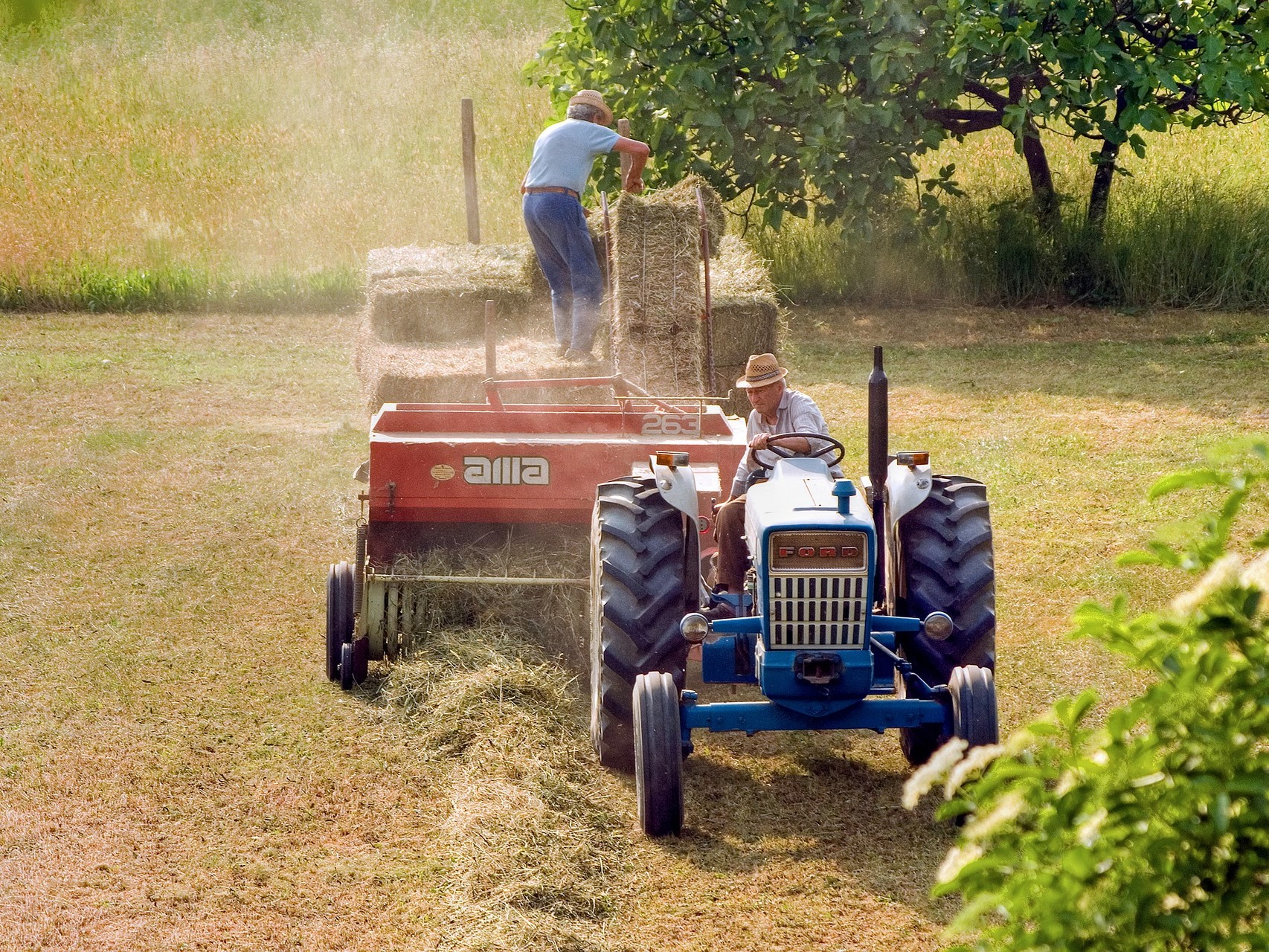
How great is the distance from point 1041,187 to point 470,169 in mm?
6008

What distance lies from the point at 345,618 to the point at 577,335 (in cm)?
Answer: 356

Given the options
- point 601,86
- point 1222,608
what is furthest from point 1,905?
→ point 601,86

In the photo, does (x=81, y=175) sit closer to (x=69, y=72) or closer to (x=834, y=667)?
(x=834, y=667)

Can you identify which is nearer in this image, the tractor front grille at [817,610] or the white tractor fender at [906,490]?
the tractor front grille at [817,610]

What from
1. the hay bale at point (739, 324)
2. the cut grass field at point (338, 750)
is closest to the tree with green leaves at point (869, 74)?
the hay bale at point (739, 324)

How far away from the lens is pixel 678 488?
16.9 ft

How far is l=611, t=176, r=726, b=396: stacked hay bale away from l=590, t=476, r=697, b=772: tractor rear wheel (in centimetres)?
419

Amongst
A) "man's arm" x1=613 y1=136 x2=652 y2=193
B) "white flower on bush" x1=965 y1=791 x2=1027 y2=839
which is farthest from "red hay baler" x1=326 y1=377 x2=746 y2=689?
"white flower on bush" x1=965 y1=791 x2=1027 y2=839

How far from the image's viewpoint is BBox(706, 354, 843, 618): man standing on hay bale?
5.33 meters

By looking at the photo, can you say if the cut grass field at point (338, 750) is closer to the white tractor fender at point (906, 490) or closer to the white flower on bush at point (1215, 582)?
the white tractor fender at point (906, 490)

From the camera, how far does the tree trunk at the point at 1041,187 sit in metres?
15.5

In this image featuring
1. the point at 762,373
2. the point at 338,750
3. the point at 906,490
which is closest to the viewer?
the point at 906,490

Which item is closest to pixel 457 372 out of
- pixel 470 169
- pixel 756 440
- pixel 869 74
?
pixel 756 440

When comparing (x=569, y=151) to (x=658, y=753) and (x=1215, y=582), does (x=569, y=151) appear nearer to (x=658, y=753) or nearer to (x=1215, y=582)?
(x=658, y=753)
